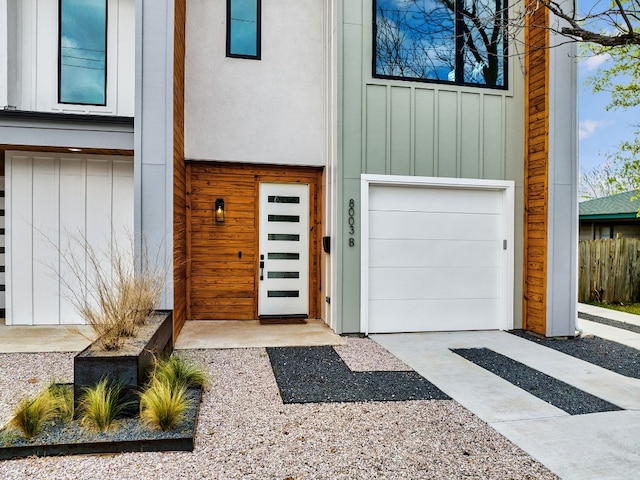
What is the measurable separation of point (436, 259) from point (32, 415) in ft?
16.7

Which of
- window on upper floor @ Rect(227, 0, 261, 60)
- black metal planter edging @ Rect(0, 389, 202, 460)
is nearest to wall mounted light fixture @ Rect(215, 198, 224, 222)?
window on upper floor @ Rect(227, 0, 261, 60)

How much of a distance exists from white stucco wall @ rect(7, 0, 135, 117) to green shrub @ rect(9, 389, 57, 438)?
456cm

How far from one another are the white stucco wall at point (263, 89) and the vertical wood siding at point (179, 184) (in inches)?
11.2

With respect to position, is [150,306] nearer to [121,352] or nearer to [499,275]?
[121,352]

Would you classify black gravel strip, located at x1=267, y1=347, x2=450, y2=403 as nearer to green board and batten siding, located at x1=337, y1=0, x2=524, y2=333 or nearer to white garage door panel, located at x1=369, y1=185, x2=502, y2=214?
green board and batten siding, located at x1=337, y1=0, x2=524, y2=333

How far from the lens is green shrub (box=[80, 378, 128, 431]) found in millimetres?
2928

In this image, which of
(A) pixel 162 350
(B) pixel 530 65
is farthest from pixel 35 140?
(B) pixel 530 65

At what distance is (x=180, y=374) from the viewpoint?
3738mm

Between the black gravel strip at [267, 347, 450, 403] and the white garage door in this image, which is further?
the white garage door

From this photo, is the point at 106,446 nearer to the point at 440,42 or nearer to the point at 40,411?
the point at 40,411

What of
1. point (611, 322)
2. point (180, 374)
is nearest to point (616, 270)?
point (611, 322)

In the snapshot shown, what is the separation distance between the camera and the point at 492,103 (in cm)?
639

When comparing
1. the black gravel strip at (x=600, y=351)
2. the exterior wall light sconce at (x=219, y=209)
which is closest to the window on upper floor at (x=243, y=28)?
the exterior wall light sconce at (x=219, y=209)

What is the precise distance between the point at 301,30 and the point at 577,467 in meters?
6.49
